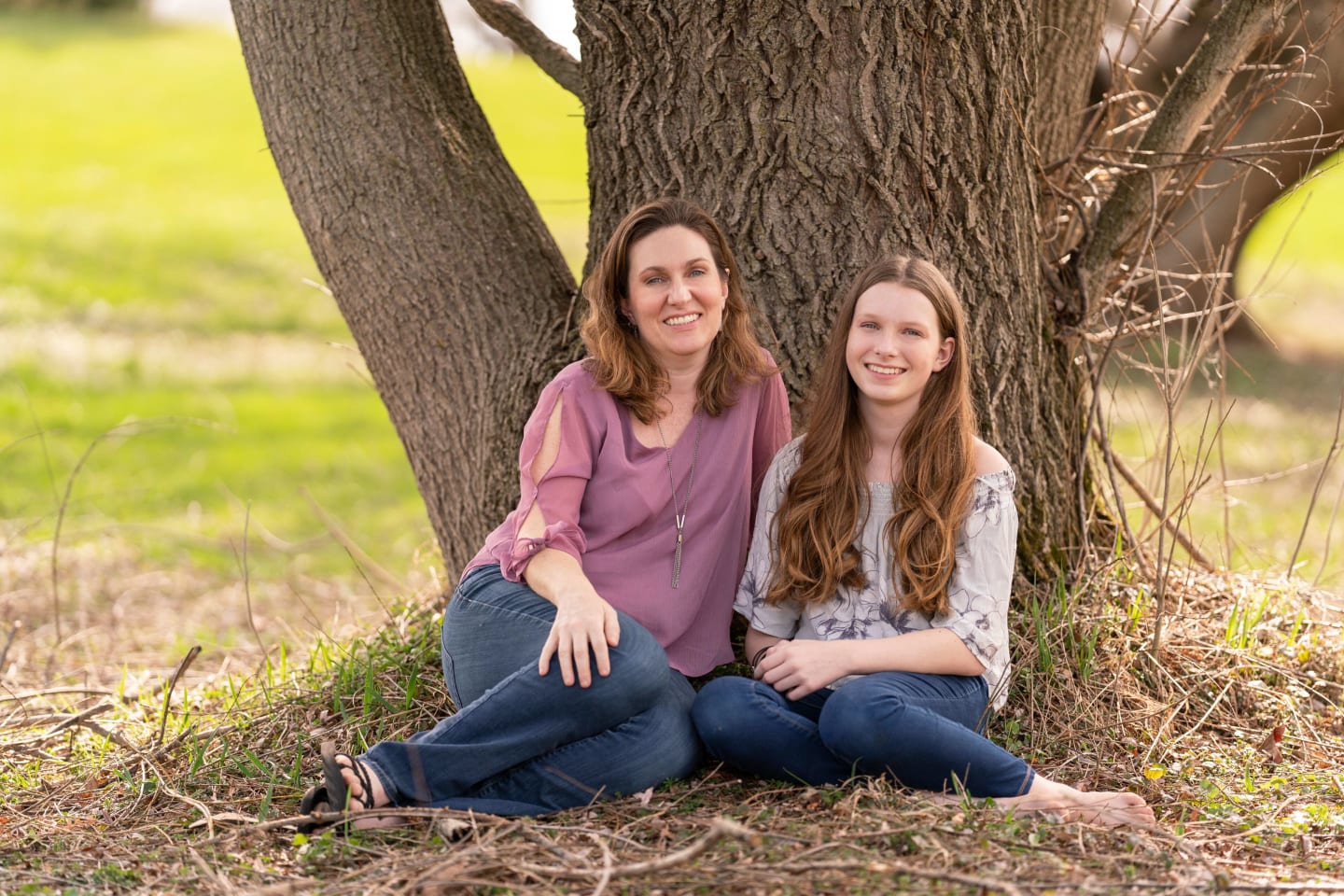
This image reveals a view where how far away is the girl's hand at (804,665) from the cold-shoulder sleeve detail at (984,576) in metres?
0.26

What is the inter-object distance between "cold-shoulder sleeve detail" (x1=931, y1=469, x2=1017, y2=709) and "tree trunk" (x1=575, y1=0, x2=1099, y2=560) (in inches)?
25.3

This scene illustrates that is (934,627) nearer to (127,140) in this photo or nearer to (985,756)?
(985,756)

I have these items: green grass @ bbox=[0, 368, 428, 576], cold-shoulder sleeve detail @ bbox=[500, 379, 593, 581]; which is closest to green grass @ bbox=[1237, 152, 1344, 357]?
green grass @ bbox=[0, 368, 428, 576]

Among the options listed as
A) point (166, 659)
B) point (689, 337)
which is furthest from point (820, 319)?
point (166, 659)

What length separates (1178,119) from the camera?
3.96m

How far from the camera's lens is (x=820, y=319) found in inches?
145

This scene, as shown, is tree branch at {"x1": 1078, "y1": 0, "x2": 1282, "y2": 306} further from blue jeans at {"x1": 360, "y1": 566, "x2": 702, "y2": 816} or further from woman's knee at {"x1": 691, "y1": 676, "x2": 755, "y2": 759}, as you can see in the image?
blue jeans at {"x1": 360, "y1": 566, "x2": 702, "y2": 816}

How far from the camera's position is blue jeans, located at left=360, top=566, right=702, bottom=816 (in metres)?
2.91

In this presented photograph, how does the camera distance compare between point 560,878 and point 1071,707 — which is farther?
point 1071,707

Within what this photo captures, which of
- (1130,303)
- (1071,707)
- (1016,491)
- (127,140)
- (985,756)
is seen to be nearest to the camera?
(985,756)

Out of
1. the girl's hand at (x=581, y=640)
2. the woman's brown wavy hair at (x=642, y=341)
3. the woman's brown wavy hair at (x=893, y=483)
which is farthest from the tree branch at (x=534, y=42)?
the girl's hand at (x=581, y=640)

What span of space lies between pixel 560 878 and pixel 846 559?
3.46 ft

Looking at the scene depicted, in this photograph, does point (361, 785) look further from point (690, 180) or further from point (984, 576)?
point (690, 180)

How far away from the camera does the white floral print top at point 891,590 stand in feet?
10.2
